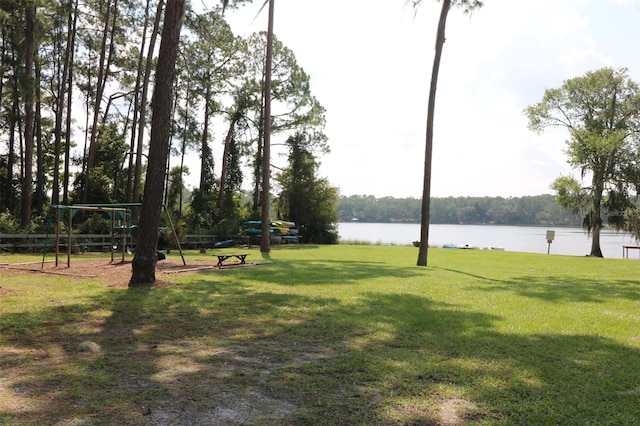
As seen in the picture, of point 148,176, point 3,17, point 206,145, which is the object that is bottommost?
point 148,176

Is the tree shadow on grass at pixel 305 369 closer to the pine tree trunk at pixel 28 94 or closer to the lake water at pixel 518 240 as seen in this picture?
the pine tree trunk at pixel 28 94

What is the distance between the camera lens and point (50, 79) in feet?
97.0

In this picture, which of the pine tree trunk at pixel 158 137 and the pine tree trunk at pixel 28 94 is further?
the pine tree trunk at pixel 28 94

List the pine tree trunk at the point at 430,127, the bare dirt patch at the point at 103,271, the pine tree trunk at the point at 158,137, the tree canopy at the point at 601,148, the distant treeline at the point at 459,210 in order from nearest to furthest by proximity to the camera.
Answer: the pine tree trunk at the point at 158,137 < the bare dirt patch at the point at 103,271 < the pine tree trunk at the point at 430,127 < the tree canopy at the point at 601,148 < the distant treeline at the point at 459,210

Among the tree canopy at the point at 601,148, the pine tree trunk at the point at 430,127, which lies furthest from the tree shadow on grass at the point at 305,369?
the tree canopy at the point at 601,148

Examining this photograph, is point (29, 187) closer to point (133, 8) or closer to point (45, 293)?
point (133, 8)

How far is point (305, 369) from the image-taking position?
473 centimetres

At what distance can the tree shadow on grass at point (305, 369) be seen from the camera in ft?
11.9

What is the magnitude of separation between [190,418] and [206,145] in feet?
116

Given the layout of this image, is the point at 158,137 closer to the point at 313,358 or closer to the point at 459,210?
the point at 313,358

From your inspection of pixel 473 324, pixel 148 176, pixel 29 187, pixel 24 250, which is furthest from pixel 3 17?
pixel 473 324

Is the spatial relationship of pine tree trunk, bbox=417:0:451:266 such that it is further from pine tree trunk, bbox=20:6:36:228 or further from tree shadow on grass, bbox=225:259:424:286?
pine tree trunk, bbox=20:6:36:228

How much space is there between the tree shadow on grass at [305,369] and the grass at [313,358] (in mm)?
19

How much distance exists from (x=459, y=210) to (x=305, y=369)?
132 meters
